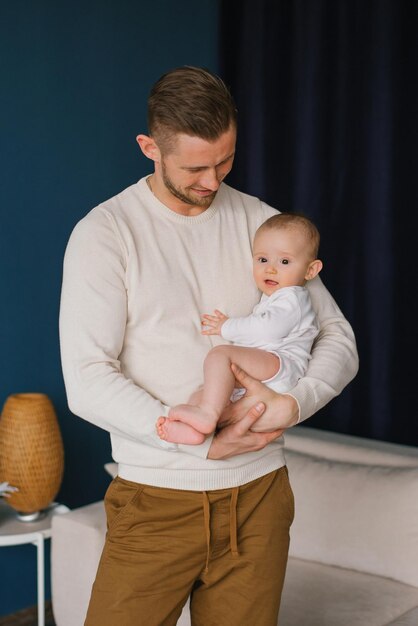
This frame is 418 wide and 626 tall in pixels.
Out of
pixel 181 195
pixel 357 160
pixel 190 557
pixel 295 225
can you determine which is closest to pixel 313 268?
pixel 295 225

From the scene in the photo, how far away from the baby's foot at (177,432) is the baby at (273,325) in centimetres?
5

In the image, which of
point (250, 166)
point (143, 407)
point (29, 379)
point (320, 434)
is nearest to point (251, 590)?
point (143, 407)

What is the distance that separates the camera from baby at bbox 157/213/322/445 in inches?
57.7

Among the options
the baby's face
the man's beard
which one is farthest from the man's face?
the baby's face

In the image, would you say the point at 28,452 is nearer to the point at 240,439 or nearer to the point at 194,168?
the point at 240,439

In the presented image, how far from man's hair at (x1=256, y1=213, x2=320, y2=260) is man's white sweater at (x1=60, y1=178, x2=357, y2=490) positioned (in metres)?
0.06

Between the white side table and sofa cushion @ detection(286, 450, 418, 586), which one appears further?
the white side table

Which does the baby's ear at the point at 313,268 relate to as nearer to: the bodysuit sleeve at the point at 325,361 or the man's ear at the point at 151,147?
the bodysuit sleeve at the point at 325,361

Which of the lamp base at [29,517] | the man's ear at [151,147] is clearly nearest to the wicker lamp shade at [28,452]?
the lamp base at [29,517]

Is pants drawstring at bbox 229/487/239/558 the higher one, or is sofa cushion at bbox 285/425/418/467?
pants drawstring at bbox 229/487/239/558

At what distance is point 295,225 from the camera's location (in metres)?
1.69

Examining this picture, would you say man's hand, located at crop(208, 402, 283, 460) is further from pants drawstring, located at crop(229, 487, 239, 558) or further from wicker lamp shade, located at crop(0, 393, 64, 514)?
wicker lamp shade, located at crop(0, 393, 64, 514)

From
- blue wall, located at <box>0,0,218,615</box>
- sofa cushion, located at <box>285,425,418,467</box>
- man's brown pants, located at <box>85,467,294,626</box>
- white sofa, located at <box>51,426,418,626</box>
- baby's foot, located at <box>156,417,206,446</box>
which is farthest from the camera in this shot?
blue wall, located at <box>0,0,218,615</box>

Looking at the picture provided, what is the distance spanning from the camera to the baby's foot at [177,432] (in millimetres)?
1393
